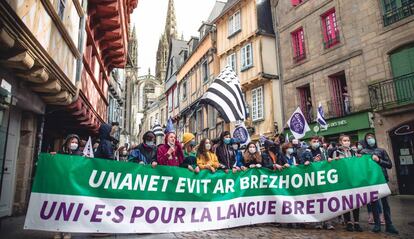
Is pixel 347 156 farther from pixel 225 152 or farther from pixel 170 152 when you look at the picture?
pixel 170 152

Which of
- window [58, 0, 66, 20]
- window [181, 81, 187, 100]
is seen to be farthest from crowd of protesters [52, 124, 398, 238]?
window [181, 81, 187, 100]

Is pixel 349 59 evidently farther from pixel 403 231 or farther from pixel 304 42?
pixel 403 231

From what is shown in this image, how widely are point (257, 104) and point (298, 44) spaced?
4.37 metres

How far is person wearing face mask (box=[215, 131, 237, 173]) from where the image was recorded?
694 cm

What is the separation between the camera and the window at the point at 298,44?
17172 mm

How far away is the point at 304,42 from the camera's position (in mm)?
16953

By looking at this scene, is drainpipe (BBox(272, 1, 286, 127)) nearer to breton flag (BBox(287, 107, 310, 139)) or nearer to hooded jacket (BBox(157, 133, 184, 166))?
breton flag (BBox(287, 107, 310, 139))

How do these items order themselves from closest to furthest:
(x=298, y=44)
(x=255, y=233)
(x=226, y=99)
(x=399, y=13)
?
(x=255, y=233)
(x=226, y=99)
(x=399, y=13)
(x=298, y=44)

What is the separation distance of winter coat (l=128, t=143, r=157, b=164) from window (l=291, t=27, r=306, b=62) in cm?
1325

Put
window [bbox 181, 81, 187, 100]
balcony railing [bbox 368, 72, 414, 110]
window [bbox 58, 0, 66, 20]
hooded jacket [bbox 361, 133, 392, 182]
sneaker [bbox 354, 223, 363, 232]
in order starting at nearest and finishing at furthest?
sneaker [bbox 354, 223, 363, 232] < hooded jacket [bbox 361, 133, 392, 182] < window [bbox 58, 0, 66, 20] < balcony railing [bbox 368, 72, 414, 110] < window [bbox 181, 81, 187, 100]

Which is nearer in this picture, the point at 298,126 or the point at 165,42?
the point at 298,126

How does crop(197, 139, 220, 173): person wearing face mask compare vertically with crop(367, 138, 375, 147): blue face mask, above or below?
below

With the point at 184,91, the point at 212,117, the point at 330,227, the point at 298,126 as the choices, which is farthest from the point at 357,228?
the point at 184,91

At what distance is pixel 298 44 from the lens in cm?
1764
